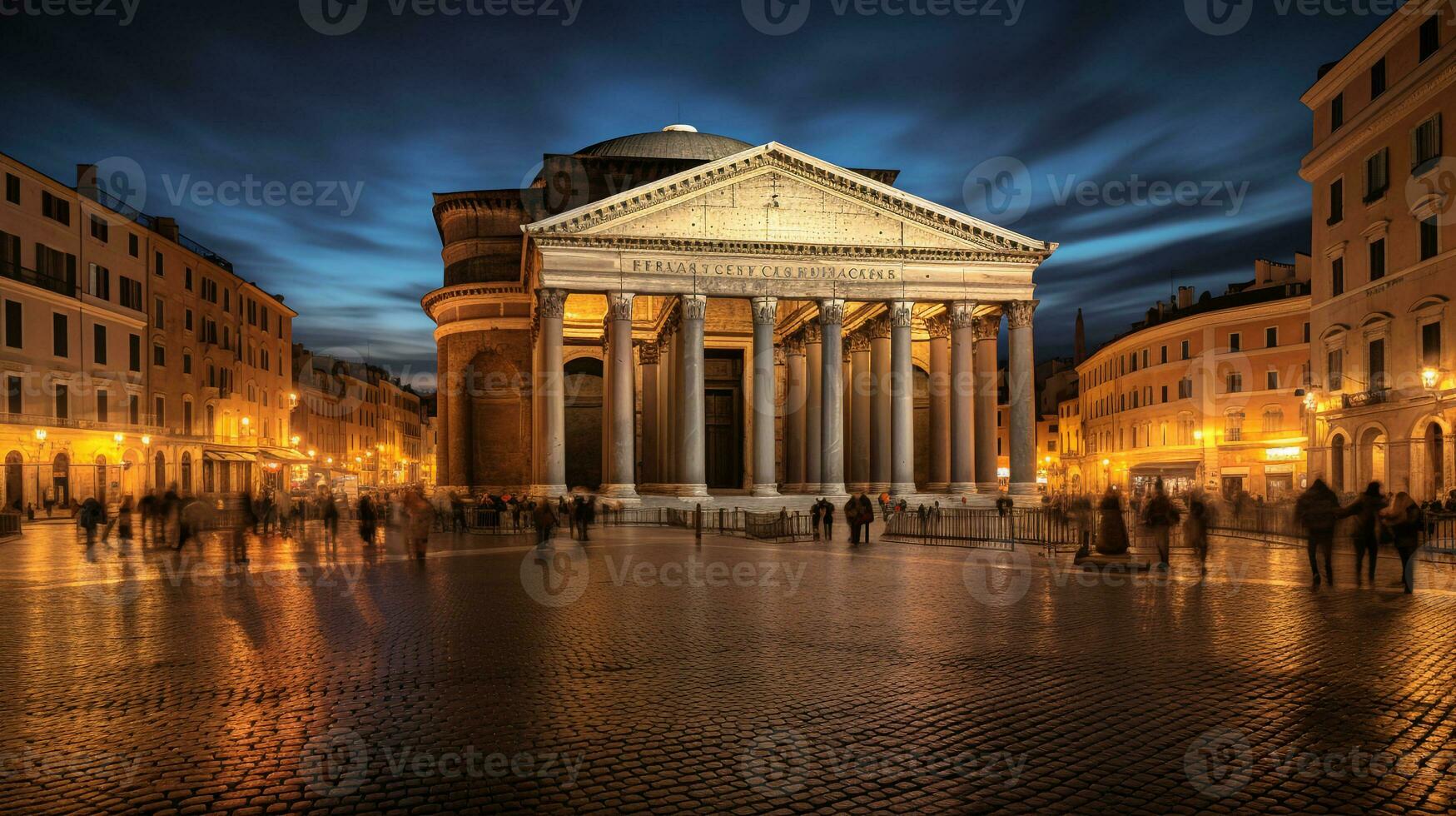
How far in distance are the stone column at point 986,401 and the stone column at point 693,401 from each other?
1235 cm

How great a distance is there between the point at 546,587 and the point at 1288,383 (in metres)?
46.0

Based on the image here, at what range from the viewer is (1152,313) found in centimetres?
6159

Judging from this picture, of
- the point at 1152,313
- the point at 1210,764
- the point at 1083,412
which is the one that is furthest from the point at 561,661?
the point at 1083,412

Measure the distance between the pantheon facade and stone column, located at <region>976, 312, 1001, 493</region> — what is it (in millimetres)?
82

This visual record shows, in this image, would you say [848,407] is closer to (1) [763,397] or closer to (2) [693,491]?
(1) [763,397]

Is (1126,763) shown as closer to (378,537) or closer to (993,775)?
(993,775)

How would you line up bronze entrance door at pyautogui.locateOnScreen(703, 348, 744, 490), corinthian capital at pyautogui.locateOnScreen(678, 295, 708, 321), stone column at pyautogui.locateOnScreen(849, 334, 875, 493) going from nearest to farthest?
corinthian capital at pyautogui.locateOnScreen(678, 295, 708, 321) → stone column at pyautogui.locateOnScreen(849, 334, 875, 493) → bronze entrance door at pyautogui.locateOnScreen(703, 348, 744, 490)

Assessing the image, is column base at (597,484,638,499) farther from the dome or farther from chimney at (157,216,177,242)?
chimney at (157,216,177,242)

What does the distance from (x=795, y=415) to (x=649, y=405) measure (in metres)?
8.41

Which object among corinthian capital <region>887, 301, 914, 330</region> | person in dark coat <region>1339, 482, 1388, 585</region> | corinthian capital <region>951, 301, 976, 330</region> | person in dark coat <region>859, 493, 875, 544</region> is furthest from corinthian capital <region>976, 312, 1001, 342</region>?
person in dark coat <region>1339, 482, 1388, 585</region>

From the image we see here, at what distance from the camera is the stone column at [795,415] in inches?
1654

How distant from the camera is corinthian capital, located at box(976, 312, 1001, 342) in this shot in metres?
42.1

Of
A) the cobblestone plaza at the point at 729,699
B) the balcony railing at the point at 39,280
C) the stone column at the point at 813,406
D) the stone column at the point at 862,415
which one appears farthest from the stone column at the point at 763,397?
the balcony railing at the point at 39,280

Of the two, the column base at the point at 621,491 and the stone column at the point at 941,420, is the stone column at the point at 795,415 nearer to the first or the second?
the stone column at the point at 941,420
